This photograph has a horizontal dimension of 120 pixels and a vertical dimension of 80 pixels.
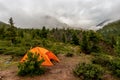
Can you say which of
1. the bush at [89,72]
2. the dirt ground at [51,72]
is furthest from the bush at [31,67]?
the bush at [89,72]

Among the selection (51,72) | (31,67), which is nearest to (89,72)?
(51,72)

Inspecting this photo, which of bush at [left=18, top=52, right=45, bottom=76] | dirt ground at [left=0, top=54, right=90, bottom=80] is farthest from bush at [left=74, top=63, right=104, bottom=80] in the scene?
bush at [left=18, top=52, right=45, bottom=76]

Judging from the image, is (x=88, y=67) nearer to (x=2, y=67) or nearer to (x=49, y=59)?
(x=49, y=59)

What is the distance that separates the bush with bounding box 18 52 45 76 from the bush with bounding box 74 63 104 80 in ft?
11.0

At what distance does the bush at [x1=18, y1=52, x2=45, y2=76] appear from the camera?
19.8 m

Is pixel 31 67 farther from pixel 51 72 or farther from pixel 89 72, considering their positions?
pixel 89 72

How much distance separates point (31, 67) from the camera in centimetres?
1961

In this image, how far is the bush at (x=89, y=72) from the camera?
1862 centimetres

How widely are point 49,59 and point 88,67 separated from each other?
208 inches

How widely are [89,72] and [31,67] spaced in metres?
5.01

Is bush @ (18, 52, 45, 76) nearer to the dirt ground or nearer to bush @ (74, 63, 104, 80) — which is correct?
the dirt ground

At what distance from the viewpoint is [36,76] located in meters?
19.8

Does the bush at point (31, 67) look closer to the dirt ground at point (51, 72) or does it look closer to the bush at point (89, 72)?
the dirt ground at point (51, 72)

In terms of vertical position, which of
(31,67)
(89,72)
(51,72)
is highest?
(31,67)
